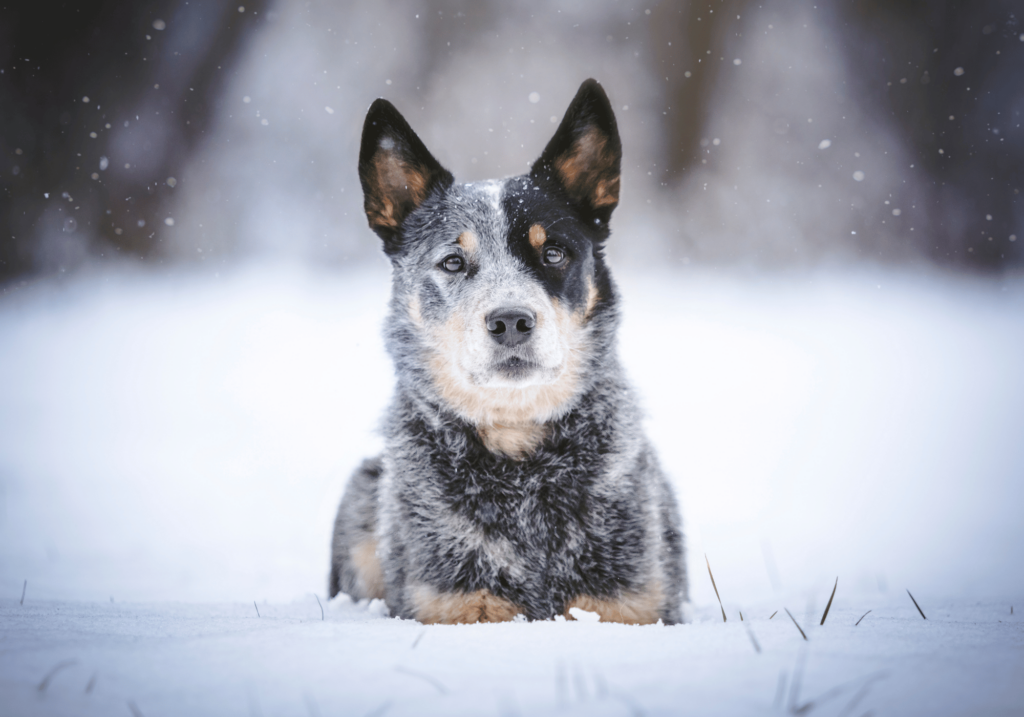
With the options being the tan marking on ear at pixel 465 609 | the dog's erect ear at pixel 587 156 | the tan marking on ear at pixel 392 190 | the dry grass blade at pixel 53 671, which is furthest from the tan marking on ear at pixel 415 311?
the dry grass blade at pixel 53 671

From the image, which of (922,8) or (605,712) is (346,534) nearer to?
(605,712)

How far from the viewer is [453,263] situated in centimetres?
266

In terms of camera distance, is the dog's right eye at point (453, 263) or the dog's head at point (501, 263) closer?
the dog's head at point (501, 263)

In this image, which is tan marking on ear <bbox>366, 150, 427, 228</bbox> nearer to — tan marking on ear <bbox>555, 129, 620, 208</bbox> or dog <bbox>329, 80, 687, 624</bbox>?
dog <bbox>329, 80, 687, 624</bbox>

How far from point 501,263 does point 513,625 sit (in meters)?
1.53

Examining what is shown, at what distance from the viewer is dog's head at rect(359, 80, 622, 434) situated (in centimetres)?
232

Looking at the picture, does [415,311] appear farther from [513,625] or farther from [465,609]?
[513,625]

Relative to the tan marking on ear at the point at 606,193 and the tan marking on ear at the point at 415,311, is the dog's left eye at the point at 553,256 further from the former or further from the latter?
the tan marking on ear at the point at 415,311

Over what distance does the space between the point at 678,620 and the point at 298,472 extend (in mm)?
4000

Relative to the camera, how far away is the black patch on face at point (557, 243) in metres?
2.59

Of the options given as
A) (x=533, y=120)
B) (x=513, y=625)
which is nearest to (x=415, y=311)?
(x=513, y=625)

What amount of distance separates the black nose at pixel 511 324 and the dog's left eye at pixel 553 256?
0.48 metres

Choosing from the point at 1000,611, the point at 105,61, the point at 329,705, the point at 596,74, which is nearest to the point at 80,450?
the point at 105,61

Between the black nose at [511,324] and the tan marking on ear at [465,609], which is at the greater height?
the black nose at [511,324]
